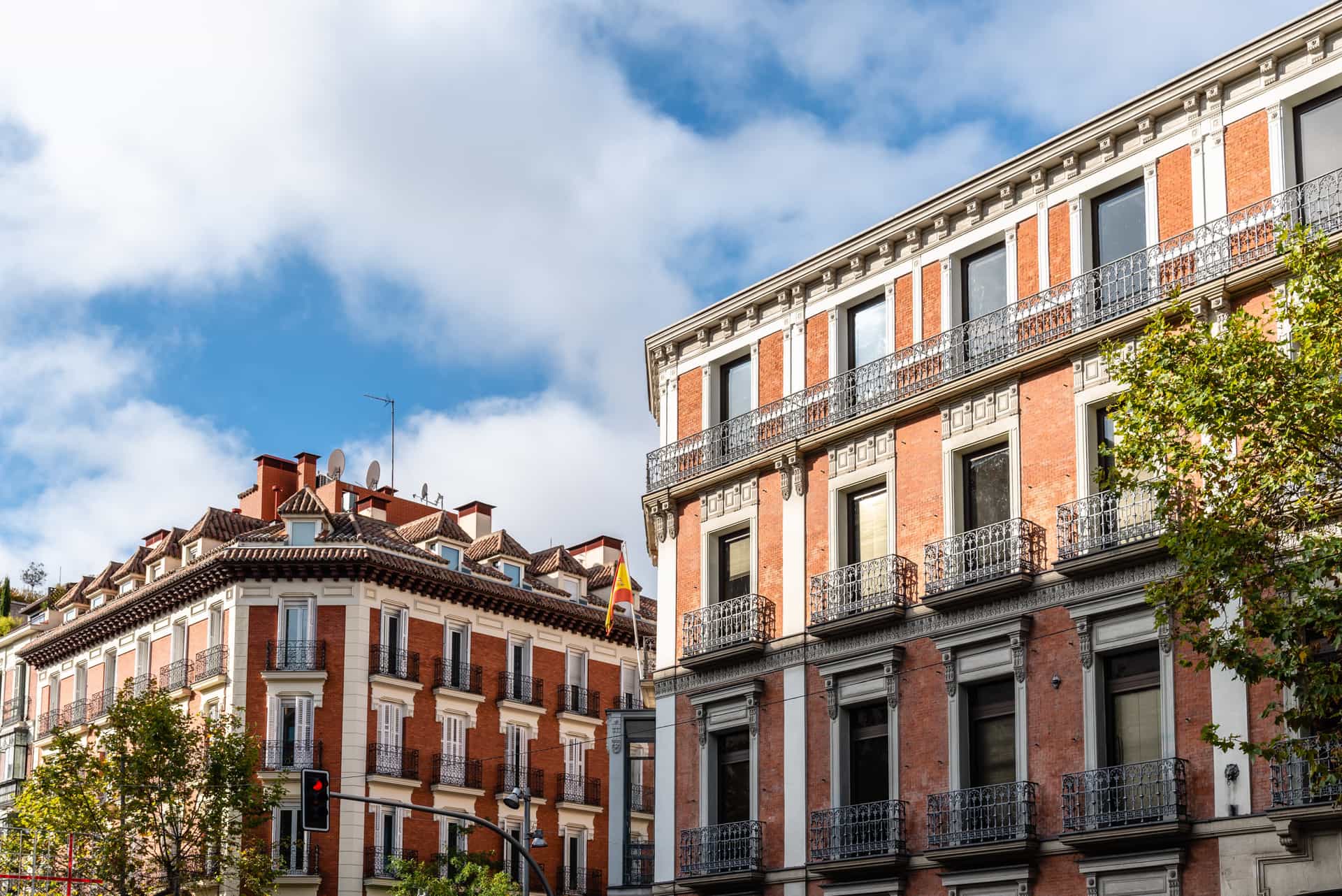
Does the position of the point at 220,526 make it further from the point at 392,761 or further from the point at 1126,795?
the point at 1126,795

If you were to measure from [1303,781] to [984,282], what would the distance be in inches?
447

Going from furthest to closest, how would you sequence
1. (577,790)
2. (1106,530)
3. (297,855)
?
(577,790) → (297,855) → (1106,530)

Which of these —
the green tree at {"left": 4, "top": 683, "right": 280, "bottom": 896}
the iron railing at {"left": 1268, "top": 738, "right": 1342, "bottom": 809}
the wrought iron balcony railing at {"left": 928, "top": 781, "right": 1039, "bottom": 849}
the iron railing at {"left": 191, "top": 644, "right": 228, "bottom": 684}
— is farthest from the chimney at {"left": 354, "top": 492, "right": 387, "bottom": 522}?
the iron railing at {"left": 1268, "top": 738, "right": 1342, "bottom": 809}

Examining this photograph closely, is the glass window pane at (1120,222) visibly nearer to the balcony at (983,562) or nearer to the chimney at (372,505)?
the balcony at (983,562)

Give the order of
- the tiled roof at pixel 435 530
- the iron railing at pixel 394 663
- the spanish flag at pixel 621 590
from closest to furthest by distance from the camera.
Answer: the spanish flag at pixel 621 590 → the iron railing at pixel 394 663 → the tiled roof at pixel 435 530

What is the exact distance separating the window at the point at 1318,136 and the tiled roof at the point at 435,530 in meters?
39.6

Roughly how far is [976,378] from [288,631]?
107 ft

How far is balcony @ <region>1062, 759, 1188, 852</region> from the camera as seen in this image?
26484mm

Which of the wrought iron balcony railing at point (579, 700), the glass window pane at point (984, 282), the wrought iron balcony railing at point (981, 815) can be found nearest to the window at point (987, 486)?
the glass window pane at point (984, 282)

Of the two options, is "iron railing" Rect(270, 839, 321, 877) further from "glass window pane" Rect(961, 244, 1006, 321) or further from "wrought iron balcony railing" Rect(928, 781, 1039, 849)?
"glass window pane" Rect(961, 244, 1006, 321)

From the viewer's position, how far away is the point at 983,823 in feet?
96.8

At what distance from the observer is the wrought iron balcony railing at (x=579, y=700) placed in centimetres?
6353

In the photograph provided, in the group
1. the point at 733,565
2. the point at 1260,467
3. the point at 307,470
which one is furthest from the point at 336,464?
the point at 1260,467

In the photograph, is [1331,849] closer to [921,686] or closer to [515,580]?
[921,686]
